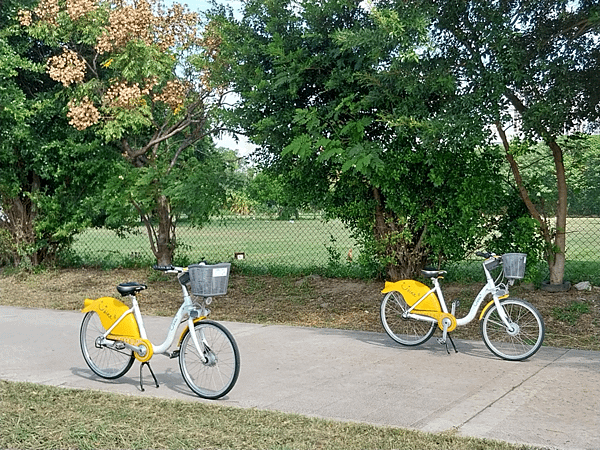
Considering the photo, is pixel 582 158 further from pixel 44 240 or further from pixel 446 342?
pixel 44 240

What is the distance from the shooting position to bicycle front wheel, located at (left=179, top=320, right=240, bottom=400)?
19.6ft

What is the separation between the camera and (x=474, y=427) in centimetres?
516

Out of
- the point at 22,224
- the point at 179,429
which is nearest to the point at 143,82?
the point at 22,224

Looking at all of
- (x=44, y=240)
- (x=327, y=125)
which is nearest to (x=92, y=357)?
(x=327, y=125)

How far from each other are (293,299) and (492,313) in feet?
13.3

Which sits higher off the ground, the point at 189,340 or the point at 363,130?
the point at 363,130

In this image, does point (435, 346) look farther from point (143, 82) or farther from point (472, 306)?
point (143, 82)

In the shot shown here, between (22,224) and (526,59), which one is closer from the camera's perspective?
(526,59)

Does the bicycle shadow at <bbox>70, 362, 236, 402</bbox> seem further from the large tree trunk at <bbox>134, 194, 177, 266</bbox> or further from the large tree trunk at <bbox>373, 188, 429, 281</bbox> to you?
the large tree trunk at <bbox>134, 194, 177, 266</bbox>

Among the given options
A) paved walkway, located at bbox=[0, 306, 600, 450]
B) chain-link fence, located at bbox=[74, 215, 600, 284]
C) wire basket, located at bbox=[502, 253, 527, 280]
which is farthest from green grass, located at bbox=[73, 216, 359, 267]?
wire basket, located at bbox=[502, 253, 527, 280]

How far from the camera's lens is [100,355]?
7.04m

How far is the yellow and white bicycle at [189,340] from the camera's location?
5859 mm

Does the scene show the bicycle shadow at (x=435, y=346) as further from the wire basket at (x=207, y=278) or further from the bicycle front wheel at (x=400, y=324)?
the wire basket at (x=207, y=278)

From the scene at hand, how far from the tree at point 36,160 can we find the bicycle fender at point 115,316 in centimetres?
646
